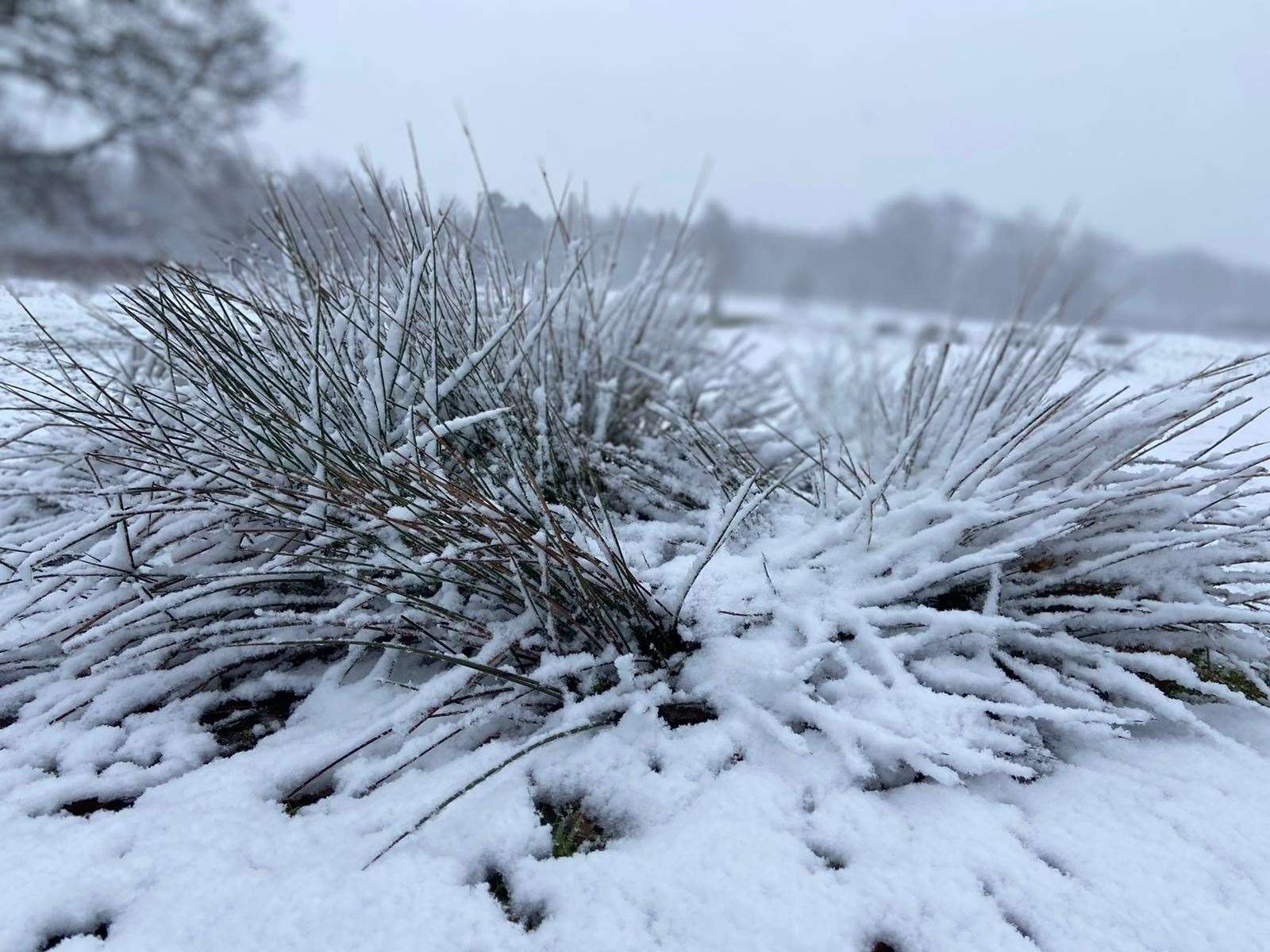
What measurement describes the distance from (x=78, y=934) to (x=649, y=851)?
0.60 m

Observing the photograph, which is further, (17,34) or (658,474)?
(17,34)

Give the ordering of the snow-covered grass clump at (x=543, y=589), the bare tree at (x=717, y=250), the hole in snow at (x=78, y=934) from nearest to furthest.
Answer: the hole in snow at (x=78, y=934)
the snow-covered grass clump at (x=543, y=589)
the bare tree at (x=717, y=250)

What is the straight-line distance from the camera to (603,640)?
1091 millimetres

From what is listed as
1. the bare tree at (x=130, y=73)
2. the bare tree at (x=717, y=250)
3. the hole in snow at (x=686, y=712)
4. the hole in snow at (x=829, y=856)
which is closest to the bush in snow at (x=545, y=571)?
the hole in snow at (x=686, y=712)

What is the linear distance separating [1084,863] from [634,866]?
0.51m

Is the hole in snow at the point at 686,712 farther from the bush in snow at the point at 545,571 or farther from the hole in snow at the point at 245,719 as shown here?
the hole in snow at the point at 245,719

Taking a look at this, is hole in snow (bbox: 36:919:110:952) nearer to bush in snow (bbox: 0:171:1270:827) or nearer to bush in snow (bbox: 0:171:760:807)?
bush in snow (bbox: 0:171:1270:827)

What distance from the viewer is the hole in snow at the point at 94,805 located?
93 cm

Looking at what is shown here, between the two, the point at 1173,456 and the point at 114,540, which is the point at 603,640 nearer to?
the point at 114,540

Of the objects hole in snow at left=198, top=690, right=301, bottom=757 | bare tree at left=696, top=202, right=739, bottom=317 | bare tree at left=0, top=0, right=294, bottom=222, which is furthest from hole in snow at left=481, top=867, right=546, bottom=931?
bare tree at left=0, top=0, right=294, bottom=222

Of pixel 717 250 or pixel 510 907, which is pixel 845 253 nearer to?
pixel 717 250

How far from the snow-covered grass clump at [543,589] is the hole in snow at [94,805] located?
1cm

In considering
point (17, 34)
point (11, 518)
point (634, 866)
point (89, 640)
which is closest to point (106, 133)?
point (17, 34)

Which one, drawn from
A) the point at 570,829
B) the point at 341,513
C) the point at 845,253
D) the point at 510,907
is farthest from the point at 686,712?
the point at 845,253
